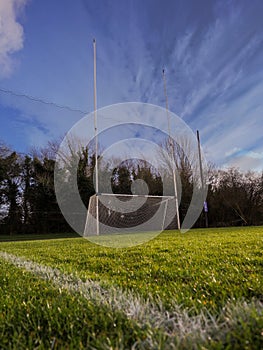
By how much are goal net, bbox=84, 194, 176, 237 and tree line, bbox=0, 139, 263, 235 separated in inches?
54.6

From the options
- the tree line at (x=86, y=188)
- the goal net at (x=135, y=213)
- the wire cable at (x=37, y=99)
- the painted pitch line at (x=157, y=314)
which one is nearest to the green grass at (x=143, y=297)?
the painted pitch line at (x=157, y=314)

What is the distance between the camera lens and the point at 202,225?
44.8ft

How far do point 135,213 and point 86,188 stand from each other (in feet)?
15.6

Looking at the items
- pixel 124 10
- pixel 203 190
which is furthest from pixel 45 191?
pixel 124 10

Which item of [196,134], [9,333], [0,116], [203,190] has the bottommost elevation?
[9,333]

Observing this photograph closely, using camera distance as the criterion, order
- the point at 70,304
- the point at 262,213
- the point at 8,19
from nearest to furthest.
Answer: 1. the point at 70,304
2. the point at 8,19
3. the point at 262,213

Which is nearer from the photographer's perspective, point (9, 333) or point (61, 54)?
point (9, 333)

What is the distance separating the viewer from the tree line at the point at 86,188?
41.1ft

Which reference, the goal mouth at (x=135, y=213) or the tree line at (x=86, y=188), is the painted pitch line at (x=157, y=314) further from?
the tree line at (x=86, y=188)

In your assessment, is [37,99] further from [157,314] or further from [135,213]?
[157,314]

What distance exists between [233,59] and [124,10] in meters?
4.27

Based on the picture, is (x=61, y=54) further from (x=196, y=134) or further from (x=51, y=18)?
(x=196, y=134)

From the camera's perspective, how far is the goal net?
9.72m

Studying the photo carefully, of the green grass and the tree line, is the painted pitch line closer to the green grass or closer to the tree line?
the green grass
